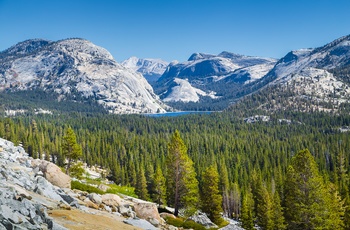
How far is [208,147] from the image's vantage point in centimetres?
17525

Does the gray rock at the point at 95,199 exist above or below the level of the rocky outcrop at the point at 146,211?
above

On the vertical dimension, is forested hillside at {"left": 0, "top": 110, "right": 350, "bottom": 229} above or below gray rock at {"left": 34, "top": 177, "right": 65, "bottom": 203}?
below

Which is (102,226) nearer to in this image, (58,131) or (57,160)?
(57,160)

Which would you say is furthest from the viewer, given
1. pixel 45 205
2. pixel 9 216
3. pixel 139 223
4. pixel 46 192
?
pixel 46 192

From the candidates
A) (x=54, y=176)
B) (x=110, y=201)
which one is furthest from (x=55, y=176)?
(x=110, y=201)

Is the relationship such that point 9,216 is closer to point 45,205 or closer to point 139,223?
point 45,205

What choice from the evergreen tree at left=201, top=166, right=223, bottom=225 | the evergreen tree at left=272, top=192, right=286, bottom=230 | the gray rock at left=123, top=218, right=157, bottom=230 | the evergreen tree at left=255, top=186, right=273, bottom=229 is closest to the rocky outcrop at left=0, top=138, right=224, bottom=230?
the gray rock at left=123, top=218, right=157, bottom=230

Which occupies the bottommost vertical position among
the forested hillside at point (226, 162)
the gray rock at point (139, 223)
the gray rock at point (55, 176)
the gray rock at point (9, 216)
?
the forested hillside at point (226, 162)

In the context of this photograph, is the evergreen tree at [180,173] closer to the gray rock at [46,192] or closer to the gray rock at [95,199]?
the gray rock at [95,199]

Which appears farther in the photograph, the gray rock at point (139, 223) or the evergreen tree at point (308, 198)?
the evergreen tree at point (308, 198)

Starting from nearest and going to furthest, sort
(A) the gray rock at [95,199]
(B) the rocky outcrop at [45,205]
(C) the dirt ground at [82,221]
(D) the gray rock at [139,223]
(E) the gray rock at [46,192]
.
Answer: (B) the rocky outcrop at [45,205]
(C) the dirt ground at [82,221]
(D) the gray rock at [139,223]
(E) the gray rock at [46,192]
(A) the gray rock at [95,199]

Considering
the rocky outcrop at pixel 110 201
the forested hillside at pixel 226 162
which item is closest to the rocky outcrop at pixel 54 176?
the rocky outcrop at pixel 110 201

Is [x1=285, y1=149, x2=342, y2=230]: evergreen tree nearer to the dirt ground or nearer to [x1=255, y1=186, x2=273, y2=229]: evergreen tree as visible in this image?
[x1=255, y1=186, x2=273, y2=229]: evergreen tree

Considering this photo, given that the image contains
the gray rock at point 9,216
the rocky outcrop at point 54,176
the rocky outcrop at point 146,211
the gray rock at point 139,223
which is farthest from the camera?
the rocky outcrop at point 54,176
